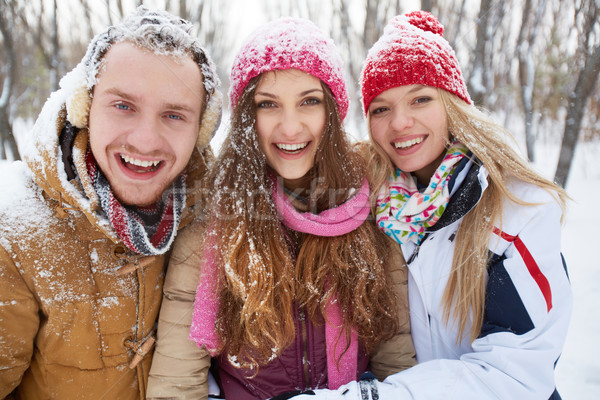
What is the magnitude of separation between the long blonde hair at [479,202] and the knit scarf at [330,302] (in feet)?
1.65

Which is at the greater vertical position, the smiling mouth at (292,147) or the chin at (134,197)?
the smiling mouth at (292,147)

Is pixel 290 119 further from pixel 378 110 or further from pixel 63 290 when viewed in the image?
pixel 63 290

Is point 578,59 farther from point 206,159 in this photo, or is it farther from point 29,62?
point 29,62

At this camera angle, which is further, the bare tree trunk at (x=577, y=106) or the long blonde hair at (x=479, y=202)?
the bare tree trunk at (x=577, y=106)

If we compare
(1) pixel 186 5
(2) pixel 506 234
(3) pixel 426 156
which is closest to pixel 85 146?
(3) pixel 426 156

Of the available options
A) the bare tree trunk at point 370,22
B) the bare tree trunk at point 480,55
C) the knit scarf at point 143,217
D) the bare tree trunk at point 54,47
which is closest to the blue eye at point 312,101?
the knit scarf at point 143,217

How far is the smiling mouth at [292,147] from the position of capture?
1.77 metres

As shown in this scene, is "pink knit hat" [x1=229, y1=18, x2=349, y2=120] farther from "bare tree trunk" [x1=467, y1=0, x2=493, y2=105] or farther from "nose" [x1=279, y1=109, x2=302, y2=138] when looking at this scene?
"bare tree trunk" [x1=467, y1=0, x2=493, y2=105]

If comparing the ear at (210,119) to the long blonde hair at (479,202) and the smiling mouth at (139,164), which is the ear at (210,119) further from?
the long blonde hair at (479,202)

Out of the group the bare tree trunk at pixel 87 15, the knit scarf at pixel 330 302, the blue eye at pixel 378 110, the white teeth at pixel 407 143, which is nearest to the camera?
the knit scarf at pixel 330 302

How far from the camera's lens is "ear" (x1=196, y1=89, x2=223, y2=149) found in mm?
1769

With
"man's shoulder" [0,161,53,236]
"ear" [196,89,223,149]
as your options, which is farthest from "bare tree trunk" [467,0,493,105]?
"man's shoulder" [0,161,53,236]

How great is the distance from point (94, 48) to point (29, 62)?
17.2m

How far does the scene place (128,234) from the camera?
1462mm
